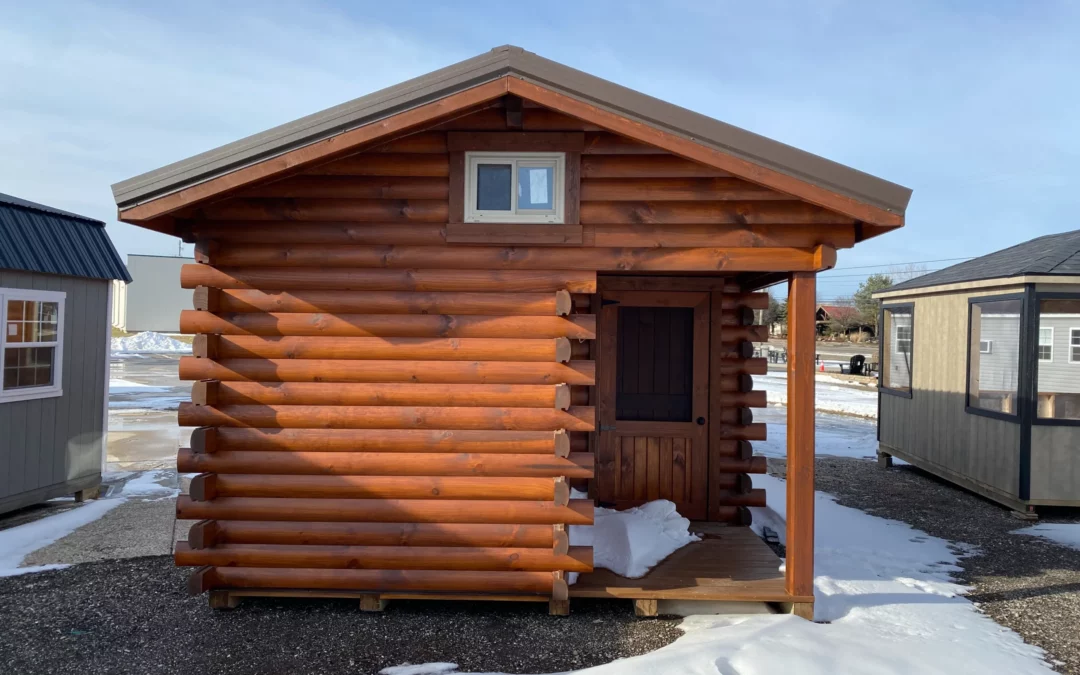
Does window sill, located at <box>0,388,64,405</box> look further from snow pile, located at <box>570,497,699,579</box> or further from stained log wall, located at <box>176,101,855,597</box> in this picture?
snow pile, located at <box>570,497,699,579</box>

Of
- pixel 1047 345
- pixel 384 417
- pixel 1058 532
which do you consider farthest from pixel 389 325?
pixel 1047 345

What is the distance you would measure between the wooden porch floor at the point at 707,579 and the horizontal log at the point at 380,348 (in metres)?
1.82

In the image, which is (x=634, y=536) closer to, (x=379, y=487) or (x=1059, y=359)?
(x=379, y=487)

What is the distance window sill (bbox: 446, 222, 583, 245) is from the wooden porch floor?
8.74ft

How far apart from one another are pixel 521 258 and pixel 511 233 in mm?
203

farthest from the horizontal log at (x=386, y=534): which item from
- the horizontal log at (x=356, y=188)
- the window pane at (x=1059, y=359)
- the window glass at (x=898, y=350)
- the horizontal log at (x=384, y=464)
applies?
the window glass at (x=898, y=350)

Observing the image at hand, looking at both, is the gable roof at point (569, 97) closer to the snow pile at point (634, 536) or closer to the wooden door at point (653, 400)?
the wooden door at point (653, 400)

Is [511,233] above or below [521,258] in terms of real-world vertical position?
above

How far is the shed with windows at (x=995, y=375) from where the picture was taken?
26.5 ft

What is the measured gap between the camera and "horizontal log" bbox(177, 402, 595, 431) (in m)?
4.99

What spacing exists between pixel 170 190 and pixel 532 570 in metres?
3.83

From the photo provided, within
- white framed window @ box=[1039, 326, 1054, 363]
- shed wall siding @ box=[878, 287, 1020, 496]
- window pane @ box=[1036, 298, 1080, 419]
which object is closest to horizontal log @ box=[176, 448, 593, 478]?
shed wall siding @ box=[878, 287, 1020, 496]

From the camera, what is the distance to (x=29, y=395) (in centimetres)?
766

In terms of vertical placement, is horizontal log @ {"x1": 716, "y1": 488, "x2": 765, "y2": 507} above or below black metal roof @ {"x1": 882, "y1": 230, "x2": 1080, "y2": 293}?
below
